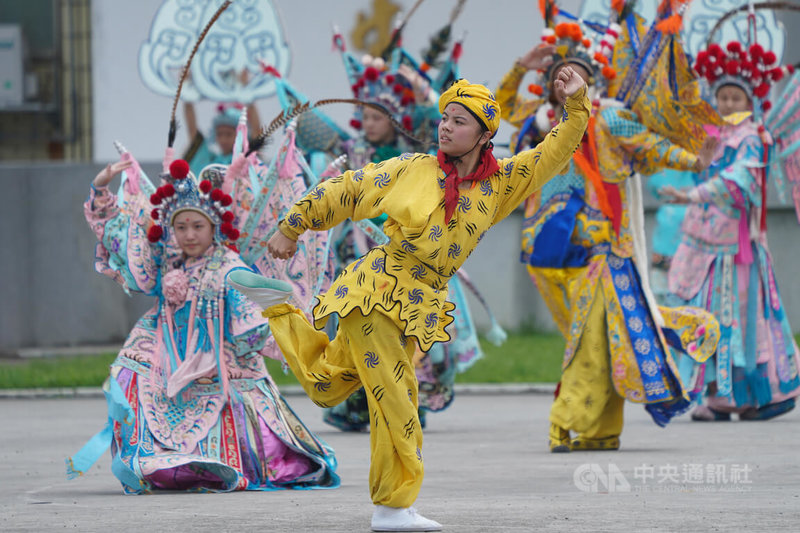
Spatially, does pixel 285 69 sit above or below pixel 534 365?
above

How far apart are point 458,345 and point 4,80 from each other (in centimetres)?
960

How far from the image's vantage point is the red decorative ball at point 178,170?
7.07 metres

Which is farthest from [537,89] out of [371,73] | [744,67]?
[744,67]

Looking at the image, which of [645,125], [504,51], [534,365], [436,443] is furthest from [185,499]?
[504,51]

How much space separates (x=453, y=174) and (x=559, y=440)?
2884mm

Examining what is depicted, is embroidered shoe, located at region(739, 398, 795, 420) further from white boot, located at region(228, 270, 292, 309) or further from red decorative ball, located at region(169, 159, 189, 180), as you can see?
white boot, located at region(228, 270, 292, 309)

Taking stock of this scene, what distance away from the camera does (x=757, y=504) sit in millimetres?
5883

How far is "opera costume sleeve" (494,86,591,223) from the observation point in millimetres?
5547

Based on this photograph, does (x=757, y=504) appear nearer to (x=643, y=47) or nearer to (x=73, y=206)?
(x=643, y=47)

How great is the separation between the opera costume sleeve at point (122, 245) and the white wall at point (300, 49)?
9593 millimetres

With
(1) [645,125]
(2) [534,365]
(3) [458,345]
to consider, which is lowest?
(2) [534,365]

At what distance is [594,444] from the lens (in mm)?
8164

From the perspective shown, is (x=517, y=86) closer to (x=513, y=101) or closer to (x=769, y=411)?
(x=513, y=101)

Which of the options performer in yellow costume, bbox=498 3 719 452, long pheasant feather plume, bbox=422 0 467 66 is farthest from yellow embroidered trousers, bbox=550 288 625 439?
long pheasant feather plume, bbox=422 0 467 66
